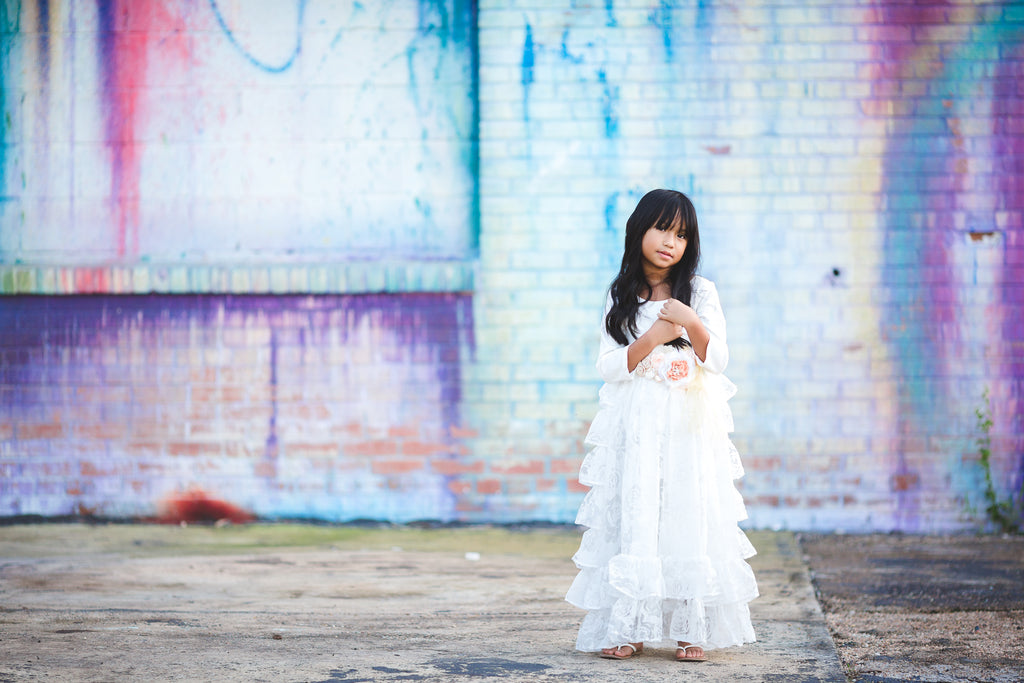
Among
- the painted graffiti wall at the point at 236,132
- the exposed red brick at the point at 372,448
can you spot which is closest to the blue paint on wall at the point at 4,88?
the painted graffiti wall at the point at 236,132

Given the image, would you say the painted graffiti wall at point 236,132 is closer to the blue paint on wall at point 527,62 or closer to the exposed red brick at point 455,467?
the blue paint on wall at point 527,62

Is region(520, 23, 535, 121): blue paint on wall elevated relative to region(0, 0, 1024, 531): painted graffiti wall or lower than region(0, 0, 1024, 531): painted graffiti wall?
elevated

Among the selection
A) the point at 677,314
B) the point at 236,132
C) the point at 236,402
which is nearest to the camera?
the point at 677,314

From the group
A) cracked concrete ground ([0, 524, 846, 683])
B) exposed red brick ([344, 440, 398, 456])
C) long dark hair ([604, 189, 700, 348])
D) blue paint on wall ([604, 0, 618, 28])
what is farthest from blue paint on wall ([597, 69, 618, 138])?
long dark hair ([604, 189, 700, 348])

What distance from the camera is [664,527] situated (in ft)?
10.2

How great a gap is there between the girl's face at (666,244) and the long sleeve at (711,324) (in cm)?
14

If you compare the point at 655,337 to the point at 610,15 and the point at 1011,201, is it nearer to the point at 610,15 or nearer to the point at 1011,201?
the point at 610,15

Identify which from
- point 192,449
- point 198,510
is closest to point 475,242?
point 192,449

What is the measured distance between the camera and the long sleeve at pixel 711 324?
123 inches

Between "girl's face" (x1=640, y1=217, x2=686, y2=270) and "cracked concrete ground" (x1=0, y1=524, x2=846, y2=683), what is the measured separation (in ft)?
4.08

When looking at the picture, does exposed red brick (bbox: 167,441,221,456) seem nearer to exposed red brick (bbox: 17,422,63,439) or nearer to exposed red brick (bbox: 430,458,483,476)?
exposed red brick (bbox: 17,422,63,439)

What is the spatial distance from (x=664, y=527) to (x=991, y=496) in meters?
3.20

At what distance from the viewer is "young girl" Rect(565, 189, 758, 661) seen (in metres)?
3.07

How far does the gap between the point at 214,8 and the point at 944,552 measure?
4.90 meters
